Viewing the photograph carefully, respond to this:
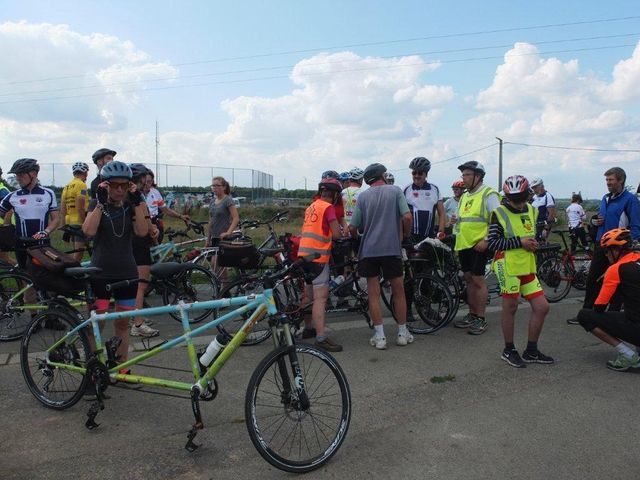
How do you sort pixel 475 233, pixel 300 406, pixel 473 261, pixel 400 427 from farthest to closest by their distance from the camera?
pixel 473 261
pixel 475 233
pixel 400 427
pixel 300 406

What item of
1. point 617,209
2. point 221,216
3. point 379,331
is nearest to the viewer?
point 379,331

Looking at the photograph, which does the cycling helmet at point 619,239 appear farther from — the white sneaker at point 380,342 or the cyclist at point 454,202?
the cyclist at point 454,202

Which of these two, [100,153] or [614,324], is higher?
[100,153]

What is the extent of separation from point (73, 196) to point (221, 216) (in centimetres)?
211

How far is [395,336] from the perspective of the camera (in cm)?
607

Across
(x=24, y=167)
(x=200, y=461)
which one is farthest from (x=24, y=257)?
(x=200, y=461)

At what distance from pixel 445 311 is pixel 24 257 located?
16.8 feet

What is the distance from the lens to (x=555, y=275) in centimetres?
828

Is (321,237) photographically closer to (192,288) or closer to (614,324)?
(192,288)

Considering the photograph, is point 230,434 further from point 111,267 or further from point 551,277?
point 551,277

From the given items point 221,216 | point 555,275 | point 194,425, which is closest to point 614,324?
→ point 555,275

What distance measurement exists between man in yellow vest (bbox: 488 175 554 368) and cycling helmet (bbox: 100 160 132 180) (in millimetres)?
3457

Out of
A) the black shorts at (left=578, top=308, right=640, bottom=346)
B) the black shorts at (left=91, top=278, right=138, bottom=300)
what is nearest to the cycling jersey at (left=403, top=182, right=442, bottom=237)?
the black shorts at (left=578, top=308, right=640, bottom=346)

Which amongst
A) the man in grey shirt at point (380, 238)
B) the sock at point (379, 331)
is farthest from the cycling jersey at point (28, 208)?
the sock at point (379, 331)
